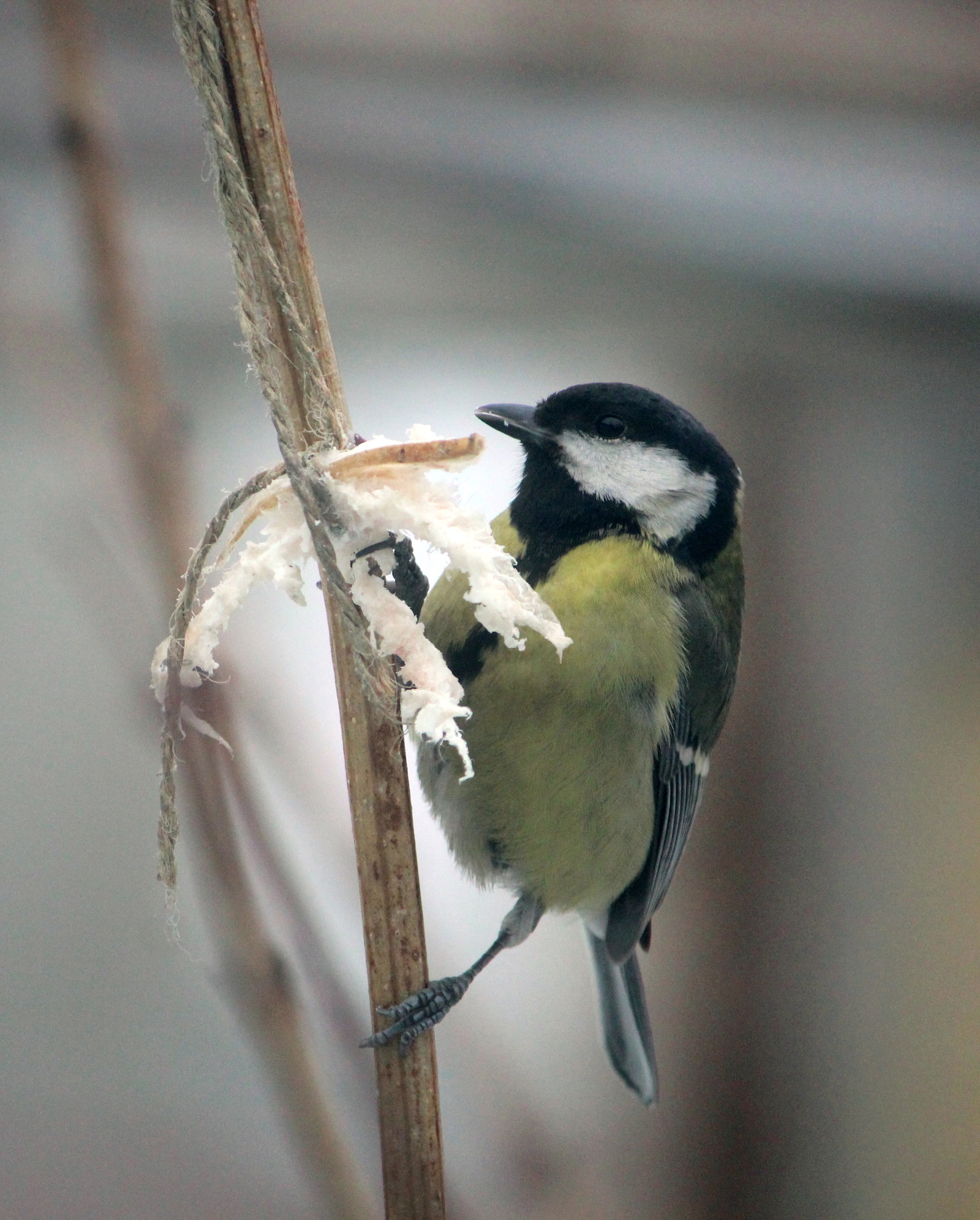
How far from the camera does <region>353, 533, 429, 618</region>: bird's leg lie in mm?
499

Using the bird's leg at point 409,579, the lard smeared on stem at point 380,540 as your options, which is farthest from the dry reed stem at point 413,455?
the bird's leg at point 409,579

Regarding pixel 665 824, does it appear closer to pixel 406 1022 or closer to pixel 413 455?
pixel 406 1022

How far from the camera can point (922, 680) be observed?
0.98 metres

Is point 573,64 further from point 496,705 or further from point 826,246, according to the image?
point 496,705

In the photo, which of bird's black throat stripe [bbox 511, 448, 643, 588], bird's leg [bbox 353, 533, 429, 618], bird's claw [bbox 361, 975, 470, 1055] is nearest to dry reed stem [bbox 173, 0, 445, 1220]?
bird's claw [bbox 361, 975, 470, 1055]

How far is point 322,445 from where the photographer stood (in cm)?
32

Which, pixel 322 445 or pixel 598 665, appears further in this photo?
pixel 598 665

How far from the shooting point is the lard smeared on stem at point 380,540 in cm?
32

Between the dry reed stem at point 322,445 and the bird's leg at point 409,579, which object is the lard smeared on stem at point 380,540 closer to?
the dry reed stem at point 322,445

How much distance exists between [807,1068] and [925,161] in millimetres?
942

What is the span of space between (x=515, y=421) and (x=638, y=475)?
95mm

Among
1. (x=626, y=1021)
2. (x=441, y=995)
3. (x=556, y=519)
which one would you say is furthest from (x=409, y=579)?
(x=626, y=1021)

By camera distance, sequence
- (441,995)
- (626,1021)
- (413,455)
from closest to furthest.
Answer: (413,455) < (441,995) < (626,1021)

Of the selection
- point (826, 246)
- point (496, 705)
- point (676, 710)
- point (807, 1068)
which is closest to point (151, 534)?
point (496, 705)
